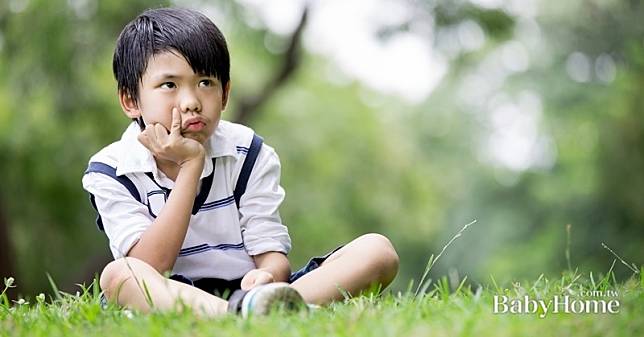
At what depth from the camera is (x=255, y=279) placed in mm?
2789

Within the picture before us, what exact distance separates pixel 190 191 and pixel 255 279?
37 cm

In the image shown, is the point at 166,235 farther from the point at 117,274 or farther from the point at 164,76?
the point at 164,76

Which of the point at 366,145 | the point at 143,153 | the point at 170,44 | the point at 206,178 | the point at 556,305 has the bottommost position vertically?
the point at 366,145

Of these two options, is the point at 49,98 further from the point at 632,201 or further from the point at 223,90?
the point at 632,201

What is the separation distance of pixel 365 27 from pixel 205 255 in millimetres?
7353

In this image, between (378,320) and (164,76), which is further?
(164,76)

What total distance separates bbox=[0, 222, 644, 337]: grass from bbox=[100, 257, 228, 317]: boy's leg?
74 mm

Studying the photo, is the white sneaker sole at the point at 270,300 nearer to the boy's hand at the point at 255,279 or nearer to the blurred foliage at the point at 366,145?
the boy's hand at the point at 255,279

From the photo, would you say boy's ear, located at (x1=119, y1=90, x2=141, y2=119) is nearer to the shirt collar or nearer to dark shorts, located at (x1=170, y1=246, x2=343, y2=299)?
the shirt collar

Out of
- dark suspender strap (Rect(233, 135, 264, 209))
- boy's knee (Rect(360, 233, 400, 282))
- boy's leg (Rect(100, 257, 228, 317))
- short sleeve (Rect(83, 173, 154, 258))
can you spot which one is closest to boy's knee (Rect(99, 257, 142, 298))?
boy's leg (Rect(100, 257, 228, 317))

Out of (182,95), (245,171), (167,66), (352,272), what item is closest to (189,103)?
(182,95)

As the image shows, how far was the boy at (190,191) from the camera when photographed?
9.37 ft

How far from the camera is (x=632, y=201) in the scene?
44.8 ft

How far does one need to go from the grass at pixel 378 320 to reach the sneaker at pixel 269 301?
0.05 meters
